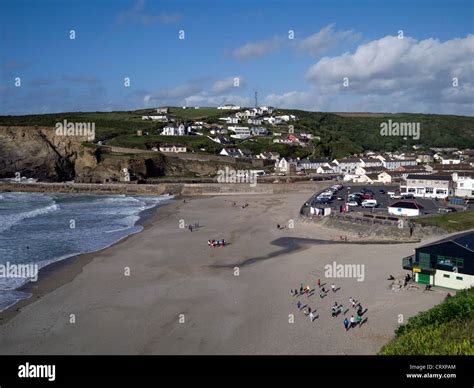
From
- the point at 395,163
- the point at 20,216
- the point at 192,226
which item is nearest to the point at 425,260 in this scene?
the point at 192,226

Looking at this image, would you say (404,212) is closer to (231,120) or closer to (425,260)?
(425,260)

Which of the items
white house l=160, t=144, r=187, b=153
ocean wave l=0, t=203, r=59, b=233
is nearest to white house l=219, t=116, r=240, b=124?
white house l=160, t=144, r=187, b=153

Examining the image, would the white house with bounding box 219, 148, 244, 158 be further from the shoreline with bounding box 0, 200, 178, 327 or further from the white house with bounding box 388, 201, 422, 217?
the shoreline with bounding box 0, 200, 178, 327

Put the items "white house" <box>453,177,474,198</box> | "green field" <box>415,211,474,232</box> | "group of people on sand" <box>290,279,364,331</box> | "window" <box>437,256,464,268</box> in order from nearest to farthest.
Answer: "group of people on sand" <box>290,279,364,331</box> < "window" <box>437,256,464,268</box> < "green field" <box>415,211,474,232</box> < "white house" <box>453,177,474,198</box>
